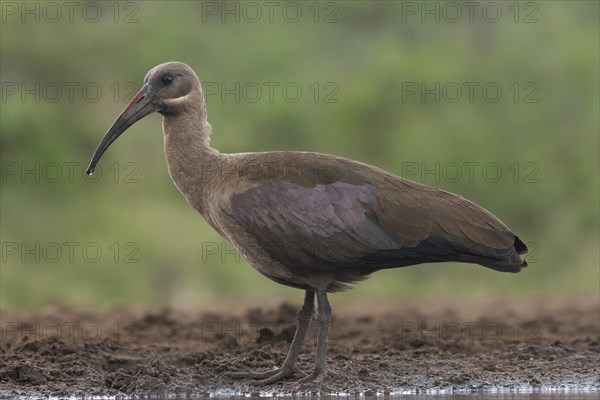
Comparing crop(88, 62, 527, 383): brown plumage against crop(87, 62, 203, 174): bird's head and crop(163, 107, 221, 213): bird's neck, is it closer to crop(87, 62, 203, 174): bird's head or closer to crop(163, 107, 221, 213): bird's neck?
crop(163, 107, 221, 213): bird's neck

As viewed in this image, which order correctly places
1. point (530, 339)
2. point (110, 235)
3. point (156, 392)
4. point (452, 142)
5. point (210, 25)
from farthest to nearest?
1. point (210, 25)
2. point (452, 142)
3. point (110, 235)
4. point (530, 339)
5. point (156, 392)

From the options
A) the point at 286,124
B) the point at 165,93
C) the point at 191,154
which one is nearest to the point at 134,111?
the point at 165,93

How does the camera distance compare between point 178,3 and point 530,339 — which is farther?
point 178,3

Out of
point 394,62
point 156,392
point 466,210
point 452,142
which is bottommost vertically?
point 156,392

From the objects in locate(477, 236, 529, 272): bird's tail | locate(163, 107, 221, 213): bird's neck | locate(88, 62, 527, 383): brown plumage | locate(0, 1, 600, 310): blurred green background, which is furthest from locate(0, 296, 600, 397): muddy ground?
locate(0, 1, 600, 310): blurred green background

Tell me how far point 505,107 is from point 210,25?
463 centimetres

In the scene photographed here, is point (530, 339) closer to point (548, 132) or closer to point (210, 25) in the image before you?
point (548, 132)

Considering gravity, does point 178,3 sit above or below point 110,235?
above

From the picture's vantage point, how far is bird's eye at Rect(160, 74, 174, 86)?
9.99 metres

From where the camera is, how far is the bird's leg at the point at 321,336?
30.3 ft

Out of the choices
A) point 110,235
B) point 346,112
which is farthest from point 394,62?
point 110,235

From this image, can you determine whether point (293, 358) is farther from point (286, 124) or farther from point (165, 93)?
point (286, 124)

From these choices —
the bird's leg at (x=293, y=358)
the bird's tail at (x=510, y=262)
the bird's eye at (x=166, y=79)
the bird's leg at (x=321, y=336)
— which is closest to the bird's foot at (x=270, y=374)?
the bird's leg at (x=293, y=358)

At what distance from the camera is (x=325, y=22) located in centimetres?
2138
